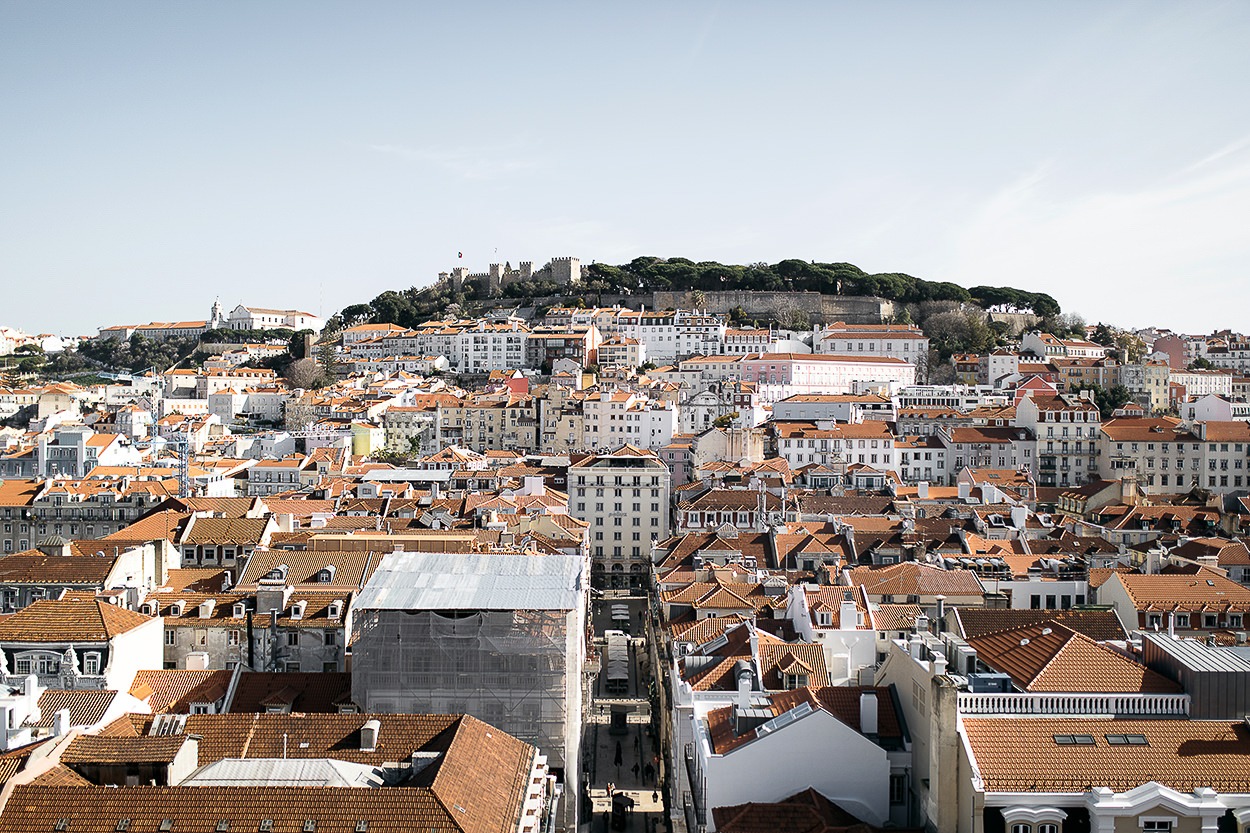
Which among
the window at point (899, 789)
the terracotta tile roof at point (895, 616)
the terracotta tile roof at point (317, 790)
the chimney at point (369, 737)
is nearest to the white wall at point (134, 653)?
the terracotta tile roof at point (317, 790)

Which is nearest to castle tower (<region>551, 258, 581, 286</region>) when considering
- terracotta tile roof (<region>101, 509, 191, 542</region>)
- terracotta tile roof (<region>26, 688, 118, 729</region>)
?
terracotta tile roof (<region>101, 509, 191, 542</region>)

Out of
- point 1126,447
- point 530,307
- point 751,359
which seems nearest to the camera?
point 1126,447

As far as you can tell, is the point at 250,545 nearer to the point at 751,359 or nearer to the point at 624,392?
the point at 624,392

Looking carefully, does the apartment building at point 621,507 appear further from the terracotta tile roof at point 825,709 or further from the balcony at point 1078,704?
the balcony at point 1078,704

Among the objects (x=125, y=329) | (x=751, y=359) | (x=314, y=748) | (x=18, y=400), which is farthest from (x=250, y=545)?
(x=125, y=329)

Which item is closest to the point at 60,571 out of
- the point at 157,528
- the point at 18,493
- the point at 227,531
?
the point at 227,531

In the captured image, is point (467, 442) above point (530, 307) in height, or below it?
below
